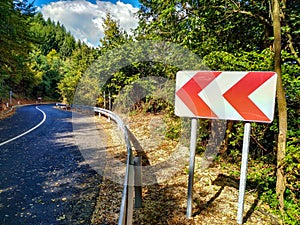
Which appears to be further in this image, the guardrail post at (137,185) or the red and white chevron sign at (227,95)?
the guardrail post at (137,185)

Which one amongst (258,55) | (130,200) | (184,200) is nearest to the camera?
(130,200)

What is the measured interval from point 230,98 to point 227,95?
0.16 ft

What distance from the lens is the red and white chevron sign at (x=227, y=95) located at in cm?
244

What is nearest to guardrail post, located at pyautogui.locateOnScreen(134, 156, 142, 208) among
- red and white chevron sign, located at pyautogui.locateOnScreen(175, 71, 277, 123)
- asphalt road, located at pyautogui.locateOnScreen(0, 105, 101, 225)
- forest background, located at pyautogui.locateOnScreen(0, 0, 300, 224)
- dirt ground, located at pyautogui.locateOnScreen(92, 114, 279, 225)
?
dirt ground, located at pyautogui.locateOnScreen(92, 114, 279, 225)

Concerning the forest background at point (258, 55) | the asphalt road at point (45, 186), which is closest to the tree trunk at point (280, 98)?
the forest background at point (258, 55)

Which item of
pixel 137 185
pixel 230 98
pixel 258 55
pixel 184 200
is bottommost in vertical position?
pixel 184 200

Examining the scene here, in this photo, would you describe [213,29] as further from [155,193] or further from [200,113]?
[155,193]

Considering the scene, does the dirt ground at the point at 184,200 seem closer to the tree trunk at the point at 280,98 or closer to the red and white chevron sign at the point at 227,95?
the tree trunk at the point at 280,98

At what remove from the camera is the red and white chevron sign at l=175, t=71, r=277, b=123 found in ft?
8.00

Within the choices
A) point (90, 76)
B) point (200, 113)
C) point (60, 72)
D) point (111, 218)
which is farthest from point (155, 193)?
point (60, 72)

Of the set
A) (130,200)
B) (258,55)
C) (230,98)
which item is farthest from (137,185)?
(258,55)

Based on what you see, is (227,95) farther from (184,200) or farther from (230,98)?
(184,200)

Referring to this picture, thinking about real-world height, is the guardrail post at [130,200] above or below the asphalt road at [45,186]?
above

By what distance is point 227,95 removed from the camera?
265 cm
